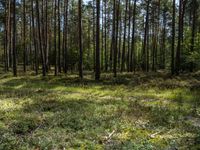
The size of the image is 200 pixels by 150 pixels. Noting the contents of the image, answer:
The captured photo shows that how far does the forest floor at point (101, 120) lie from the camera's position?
11109 millimetres

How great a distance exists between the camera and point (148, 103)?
19.2 meters

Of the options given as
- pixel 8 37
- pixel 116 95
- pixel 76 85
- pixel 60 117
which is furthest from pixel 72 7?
pixel 60 117

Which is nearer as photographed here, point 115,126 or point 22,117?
point 115,126

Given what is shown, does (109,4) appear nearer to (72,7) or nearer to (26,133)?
(72,7)

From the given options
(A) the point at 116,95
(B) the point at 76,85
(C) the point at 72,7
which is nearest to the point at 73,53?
(C) the point at 72,7

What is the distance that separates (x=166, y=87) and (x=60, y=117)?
41.7ft

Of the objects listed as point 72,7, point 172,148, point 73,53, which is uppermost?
point 72,7

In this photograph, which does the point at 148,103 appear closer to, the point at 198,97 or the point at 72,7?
the point at 198,97

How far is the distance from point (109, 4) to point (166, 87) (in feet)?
124

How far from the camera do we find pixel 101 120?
14156 millimetres

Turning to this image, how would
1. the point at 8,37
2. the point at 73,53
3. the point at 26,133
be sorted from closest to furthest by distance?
the point at 26,133 → the point at 8,37 → the point at 73,53

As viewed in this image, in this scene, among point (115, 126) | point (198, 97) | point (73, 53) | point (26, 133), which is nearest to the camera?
point (26, 133)

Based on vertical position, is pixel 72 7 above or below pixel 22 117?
above

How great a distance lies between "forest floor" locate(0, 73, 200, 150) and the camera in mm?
11109
